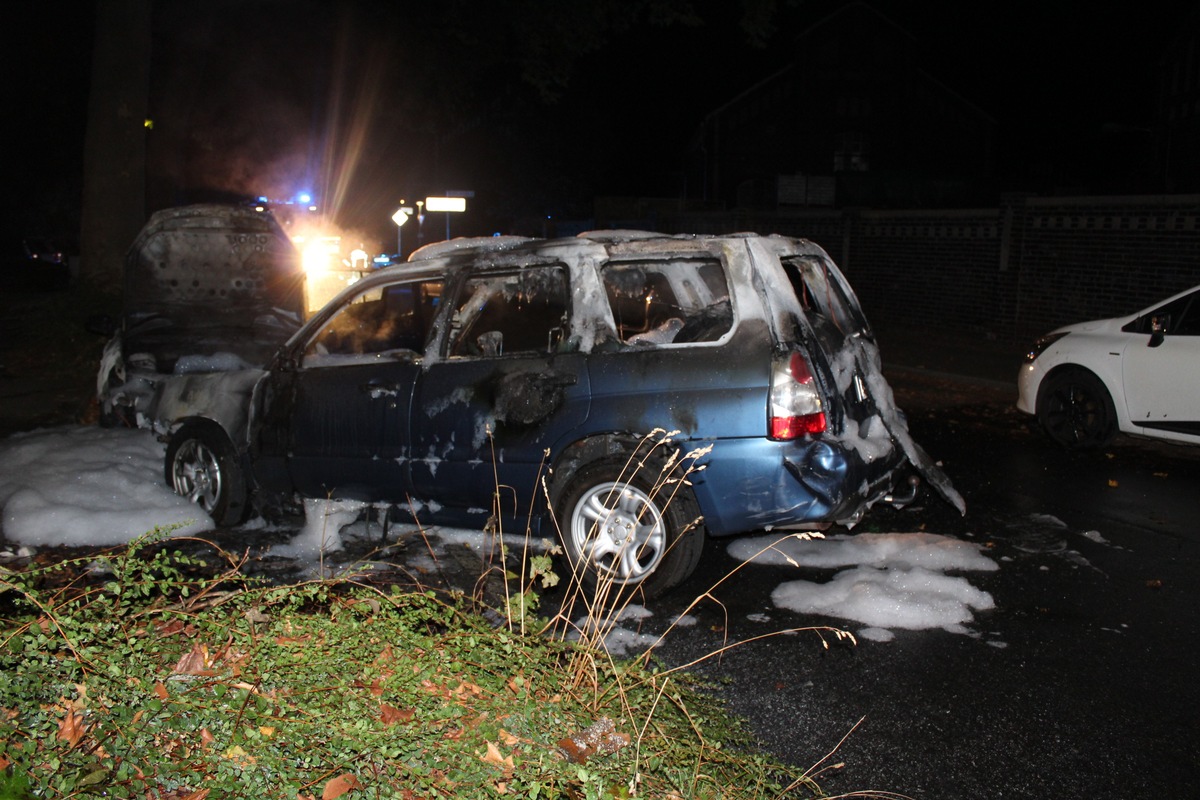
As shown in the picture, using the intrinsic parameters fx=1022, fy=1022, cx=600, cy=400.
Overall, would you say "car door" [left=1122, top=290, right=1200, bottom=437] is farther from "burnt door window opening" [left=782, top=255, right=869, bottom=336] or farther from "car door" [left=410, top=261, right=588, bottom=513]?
"car door" [left=410, top=261, right=588, bottom=513]

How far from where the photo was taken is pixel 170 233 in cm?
970

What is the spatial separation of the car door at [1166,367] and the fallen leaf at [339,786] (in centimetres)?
721

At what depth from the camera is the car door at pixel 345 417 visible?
5.65 metres

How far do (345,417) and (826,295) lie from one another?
2.79 m

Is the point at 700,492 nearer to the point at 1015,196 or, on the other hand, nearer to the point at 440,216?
the point at 1015,196

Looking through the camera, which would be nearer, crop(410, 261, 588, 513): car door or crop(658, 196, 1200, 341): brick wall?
crop(410, 261, 588, 513): car door

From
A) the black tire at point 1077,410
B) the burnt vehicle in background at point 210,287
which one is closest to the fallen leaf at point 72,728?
the burnt vehicle in background at point 210,287

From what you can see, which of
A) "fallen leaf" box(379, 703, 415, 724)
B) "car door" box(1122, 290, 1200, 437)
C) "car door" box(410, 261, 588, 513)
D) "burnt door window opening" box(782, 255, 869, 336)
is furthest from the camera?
"car door" box(1122, 290, 1200, 437)

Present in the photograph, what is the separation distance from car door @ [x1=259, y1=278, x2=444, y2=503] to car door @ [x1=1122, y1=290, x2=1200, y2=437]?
18.2 feet

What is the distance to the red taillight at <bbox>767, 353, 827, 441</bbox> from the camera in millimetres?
4797

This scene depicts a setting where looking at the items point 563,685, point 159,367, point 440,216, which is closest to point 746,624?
point 563,685

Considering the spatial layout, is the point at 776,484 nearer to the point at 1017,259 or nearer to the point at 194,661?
the point at 194,661

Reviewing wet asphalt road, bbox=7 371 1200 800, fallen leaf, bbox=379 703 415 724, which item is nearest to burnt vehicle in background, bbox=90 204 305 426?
wet asphalt road, bbox=7 371 1200 800

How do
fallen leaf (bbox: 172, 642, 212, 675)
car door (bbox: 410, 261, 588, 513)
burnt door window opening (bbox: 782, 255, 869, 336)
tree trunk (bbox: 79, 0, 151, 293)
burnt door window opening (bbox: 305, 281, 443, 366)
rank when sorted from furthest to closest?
tree trunk (bbox: 79, 0, 151, 293), burnt door window opening (bbox: 305, 281, 443, 366), burnt door window opening (bbox: 782, 255, 869, 336), car door (bbox: 410, 261, 588, 513), fallen leaf (bbox: 172, 642, 212, 675)
